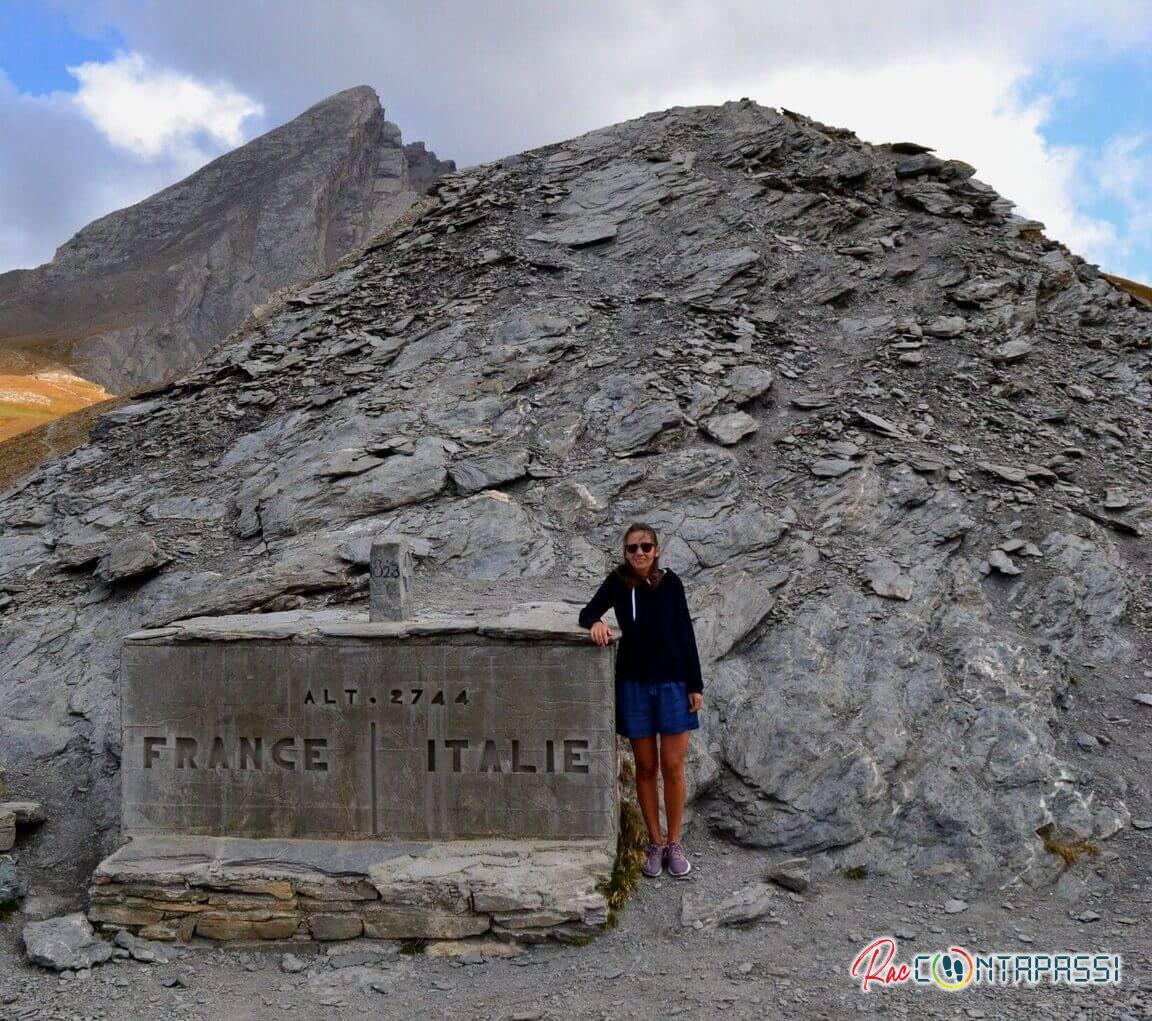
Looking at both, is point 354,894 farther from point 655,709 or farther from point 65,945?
point 655,709

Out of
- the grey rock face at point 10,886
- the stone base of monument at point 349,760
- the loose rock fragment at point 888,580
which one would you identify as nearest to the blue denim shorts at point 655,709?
the stone base of monument at point 349,760


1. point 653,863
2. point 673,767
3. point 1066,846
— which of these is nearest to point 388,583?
point 673,767

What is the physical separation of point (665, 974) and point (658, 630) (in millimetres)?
2453

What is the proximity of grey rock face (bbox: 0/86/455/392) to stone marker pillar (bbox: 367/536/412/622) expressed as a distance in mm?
59912

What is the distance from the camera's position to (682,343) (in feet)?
49.2

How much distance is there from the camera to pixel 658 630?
7.20m

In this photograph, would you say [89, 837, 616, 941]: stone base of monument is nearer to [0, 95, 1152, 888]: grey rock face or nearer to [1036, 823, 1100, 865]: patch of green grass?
[0, 95, 1152, 888]: grey rock face

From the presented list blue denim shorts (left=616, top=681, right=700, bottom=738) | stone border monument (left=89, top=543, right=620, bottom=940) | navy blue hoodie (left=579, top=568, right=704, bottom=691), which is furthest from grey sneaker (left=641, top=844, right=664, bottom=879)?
navy blue hoodie (left=579, top=568, right=704, bottom=691)

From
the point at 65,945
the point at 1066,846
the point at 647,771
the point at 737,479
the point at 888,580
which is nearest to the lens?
the point at 65,945

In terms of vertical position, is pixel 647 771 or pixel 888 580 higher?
pixel 888 580

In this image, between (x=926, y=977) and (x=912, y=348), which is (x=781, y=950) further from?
(x=912, y=348)

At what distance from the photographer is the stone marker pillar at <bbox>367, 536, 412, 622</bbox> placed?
7.79 metres

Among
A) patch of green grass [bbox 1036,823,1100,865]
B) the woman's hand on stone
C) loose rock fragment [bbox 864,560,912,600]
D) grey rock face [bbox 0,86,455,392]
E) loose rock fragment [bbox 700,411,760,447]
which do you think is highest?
grey rock face [bbox 0,86,455,392]

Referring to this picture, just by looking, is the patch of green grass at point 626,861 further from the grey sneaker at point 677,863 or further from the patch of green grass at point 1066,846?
the patch of green grass at point 1066,846
